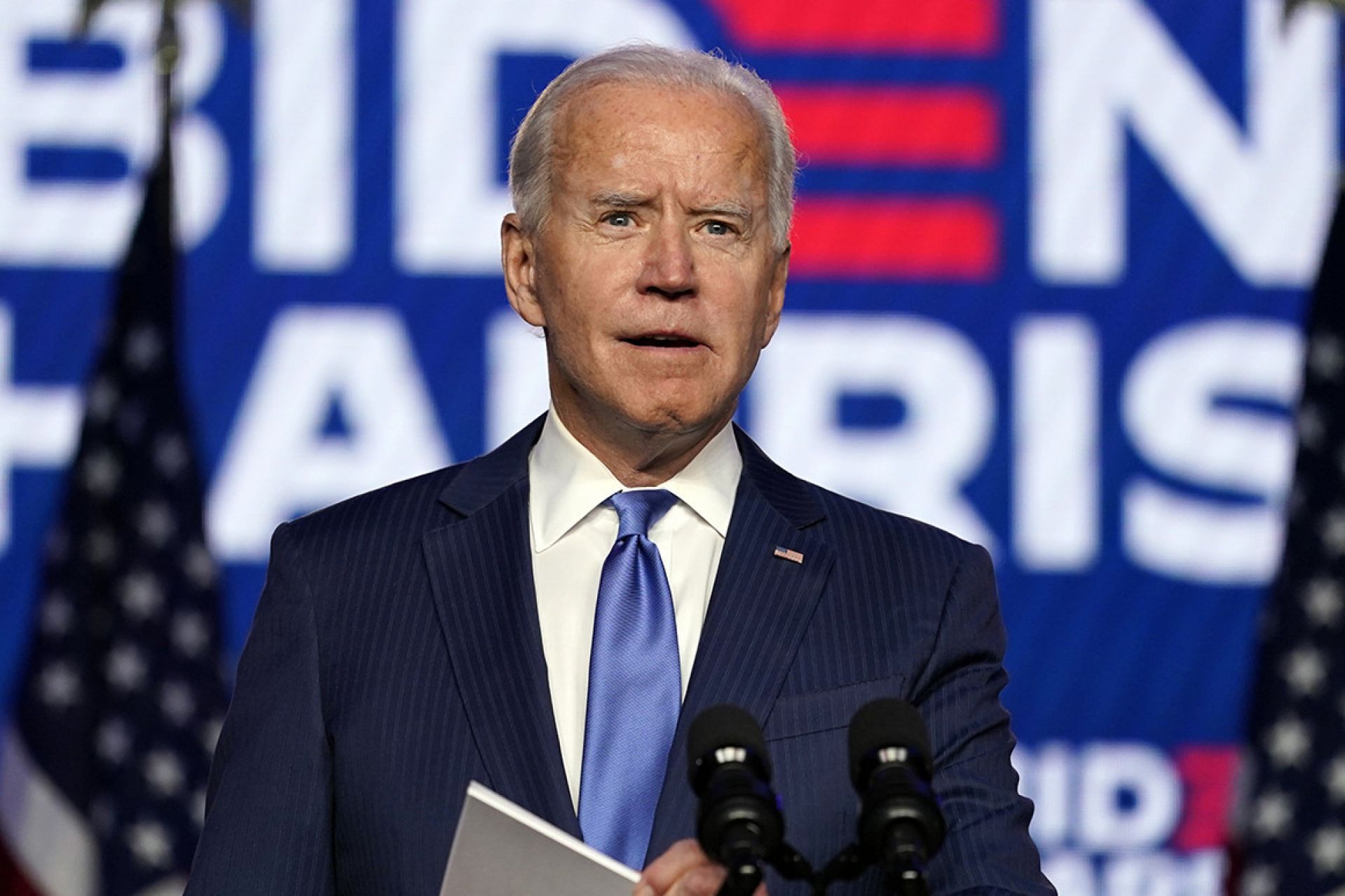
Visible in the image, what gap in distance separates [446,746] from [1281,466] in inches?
115

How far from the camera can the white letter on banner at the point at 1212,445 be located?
13.3 feet

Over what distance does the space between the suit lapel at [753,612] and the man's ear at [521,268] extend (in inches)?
11.2

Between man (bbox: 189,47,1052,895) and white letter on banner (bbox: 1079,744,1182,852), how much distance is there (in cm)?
228

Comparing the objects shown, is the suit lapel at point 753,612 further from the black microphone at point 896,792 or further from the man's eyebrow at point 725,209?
the black microphone at point 896,792

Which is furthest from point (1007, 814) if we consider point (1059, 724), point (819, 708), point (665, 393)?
point (1059, 724)

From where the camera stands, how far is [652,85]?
1.82 m

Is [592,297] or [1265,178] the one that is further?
[1265,178]

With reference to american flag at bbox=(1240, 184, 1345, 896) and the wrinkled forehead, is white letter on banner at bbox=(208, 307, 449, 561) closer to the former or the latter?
american flag at bbox=(1240, 184, 1345, 896)

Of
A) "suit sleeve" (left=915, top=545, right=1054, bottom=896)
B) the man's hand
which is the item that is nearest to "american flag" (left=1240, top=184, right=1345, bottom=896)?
"suit sleeve" (left=915, top=545, right=1054, bottom=896)

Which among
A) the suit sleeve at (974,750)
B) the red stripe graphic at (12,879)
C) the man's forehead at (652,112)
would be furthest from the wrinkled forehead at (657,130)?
the red stripe graphic at (12,879)

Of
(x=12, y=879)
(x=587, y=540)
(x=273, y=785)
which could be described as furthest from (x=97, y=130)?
(x=273, y=785)

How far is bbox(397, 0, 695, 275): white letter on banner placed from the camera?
3.98 m

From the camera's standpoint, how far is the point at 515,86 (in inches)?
158

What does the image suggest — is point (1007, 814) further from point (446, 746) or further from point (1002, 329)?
point (1002, 329)
